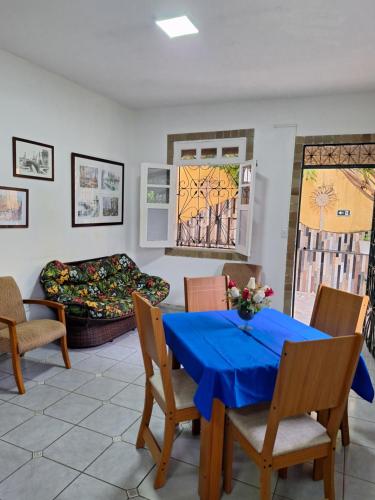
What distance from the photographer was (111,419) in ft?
8.14

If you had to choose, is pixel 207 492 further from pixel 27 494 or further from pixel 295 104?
pixel 295 104

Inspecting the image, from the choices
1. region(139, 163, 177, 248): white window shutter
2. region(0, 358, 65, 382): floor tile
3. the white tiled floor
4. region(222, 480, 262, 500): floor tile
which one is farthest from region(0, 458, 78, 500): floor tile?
region(139, 163, 177, 248): white window shutter

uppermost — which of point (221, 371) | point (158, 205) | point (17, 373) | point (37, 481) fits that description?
point (158, 205)

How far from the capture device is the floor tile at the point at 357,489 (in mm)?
1856

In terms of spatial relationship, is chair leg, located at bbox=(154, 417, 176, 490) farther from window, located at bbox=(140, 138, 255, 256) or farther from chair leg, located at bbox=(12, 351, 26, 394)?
window, located at bbox=(140, 138, 255, 256)

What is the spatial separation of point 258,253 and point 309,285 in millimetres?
1985

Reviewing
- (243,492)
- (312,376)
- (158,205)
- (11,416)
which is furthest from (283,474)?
(158,205)

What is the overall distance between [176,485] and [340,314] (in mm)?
1458

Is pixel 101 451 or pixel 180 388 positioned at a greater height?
pixel 180 388

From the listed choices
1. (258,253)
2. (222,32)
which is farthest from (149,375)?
(258,253)

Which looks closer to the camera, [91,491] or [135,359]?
[91,491]

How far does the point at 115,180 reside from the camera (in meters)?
4.94

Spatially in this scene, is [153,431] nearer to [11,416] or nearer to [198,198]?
[11,416]

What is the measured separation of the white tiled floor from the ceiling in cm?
282
